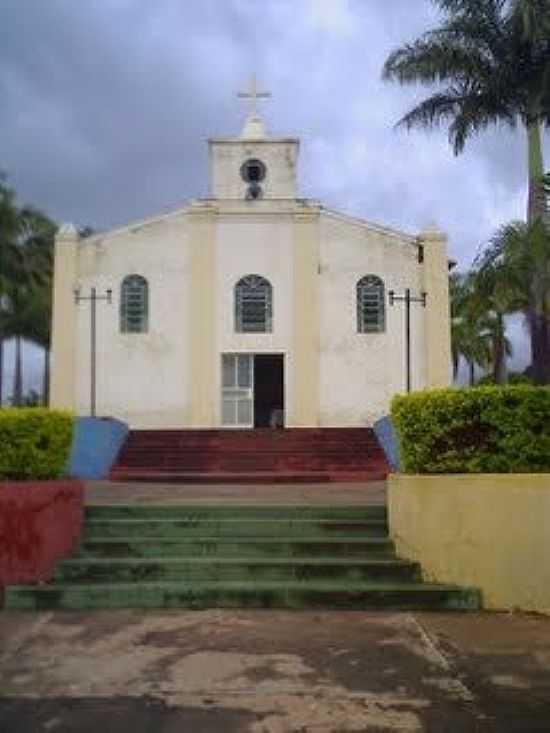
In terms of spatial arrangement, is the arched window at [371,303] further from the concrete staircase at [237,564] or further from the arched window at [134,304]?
the concrete staircase at [237,564]

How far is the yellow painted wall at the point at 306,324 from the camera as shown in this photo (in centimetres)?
2627

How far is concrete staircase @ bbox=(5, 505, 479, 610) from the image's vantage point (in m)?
8.10

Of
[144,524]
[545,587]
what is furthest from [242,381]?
[545,587]

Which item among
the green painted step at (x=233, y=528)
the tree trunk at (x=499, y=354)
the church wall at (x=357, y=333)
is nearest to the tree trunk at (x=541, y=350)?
the church wall at (x=357, y=333)

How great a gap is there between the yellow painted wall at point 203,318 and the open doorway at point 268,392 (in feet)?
Result: 4.30

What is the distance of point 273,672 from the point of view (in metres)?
6.23

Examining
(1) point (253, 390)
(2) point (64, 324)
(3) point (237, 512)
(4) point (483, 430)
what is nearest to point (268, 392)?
(1) point (253, 390)

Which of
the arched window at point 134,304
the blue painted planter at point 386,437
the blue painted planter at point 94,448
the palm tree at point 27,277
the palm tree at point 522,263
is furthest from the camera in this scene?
the palm tree at point 27,277

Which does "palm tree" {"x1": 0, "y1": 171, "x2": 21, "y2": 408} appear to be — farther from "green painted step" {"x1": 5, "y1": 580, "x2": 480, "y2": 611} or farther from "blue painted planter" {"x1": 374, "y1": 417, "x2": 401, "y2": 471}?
"green painted step" {"x1": 5, "y1": 580, "x2": 480, "y2": 611}

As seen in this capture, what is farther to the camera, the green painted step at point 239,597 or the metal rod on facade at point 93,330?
the metal rod on facade at point 93,330

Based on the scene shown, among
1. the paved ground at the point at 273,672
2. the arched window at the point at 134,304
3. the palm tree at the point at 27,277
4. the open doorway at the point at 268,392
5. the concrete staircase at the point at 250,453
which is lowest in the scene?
the paved ground at the point at 273,672

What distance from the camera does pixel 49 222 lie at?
135 ft

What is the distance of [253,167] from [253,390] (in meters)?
6.17

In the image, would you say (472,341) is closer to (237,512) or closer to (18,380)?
(18,380)
